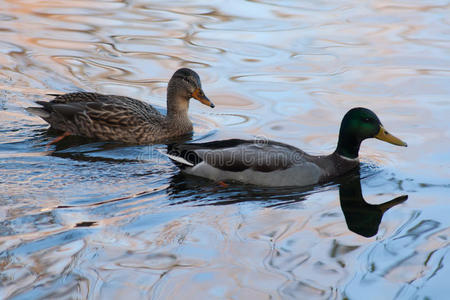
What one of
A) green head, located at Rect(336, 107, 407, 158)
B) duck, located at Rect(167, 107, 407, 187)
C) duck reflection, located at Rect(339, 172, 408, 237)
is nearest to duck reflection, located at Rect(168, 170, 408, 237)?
duck reflection, located at Rect(339, 172, 408, 237)

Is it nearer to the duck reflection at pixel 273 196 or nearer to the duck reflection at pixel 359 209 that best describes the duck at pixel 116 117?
the duck reflection at pixel 273 196

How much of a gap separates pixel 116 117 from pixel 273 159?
7.91 feet


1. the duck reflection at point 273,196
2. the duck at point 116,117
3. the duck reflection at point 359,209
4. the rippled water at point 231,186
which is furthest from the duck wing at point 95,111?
the duck reflection at point 359,209

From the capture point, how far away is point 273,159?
762 cm

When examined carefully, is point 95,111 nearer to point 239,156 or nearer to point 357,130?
point 239,156

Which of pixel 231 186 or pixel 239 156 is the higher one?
pixel 239 156

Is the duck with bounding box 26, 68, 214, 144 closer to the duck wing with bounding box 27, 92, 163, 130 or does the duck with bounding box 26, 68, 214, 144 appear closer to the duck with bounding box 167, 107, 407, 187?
the duck wing with bounding box 27, 92, 163, 130

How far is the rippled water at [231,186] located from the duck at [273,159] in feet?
0.53

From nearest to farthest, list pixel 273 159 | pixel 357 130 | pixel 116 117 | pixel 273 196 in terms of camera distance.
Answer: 1. pixel 273 196
2. pixel 273 159
3. pixel 357 130
4. pixel 116 117

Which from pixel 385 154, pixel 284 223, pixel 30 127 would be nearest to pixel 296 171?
pixel 284 223

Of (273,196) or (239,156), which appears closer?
(273,196)

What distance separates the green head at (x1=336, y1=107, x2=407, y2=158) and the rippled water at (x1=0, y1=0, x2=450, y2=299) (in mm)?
336

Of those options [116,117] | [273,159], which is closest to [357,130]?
[273,159]

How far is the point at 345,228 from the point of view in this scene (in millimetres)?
6664
